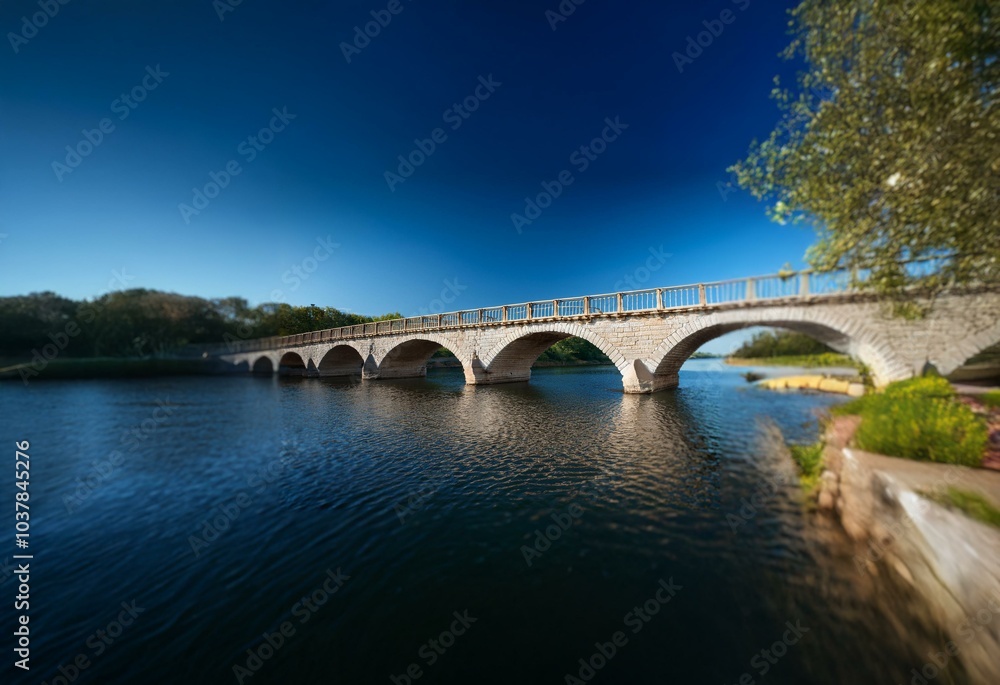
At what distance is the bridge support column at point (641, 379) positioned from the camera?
70.7ft

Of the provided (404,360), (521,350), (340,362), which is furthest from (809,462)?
(340,362)

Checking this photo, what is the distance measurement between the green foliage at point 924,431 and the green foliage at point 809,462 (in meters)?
1.41

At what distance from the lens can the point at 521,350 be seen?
102 feet

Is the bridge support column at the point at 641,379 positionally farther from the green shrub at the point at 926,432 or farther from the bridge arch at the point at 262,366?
the bridge arch at the point at 262,366

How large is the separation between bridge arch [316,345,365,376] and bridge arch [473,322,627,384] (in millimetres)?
20806

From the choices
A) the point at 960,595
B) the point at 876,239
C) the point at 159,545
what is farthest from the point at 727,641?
the point at 876,239

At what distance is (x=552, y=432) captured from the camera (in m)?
13.4

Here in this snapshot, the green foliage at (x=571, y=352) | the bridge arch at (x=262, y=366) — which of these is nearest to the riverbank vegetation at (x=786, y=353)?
the green foliage at (x=571, y=352)

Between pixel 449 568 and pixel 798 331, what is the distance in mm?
20522

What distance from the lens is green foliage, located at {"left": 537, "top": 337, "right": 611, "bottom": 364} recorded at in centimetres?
7094

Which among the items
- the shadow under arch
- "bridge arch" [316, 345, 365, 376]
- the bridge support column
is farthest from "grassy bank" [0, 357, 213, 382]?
the shadow under arch

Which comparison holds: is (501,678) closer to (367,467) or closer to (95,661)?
(95,661)

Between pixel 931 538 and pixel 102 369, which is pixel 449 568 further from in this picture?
pixel 102 369

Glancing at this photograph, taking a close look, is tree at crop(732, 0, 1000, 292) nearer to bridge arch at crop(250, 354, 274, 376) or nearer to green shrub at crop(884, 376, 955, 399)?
green shrub at crop(884, 376, 955, 399)
